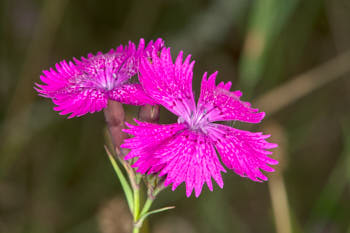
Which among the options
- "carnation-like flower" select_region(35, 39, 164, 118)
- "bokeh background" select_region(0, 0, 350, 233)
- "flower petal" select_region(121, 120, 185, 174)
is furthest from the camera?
"bokeh background" select_region(0, 0, 350, 233)

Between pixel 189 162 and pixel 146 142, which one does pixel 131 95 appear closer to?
pixel 146 142

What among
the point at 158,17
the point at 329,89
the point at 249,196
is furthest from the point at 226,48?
the point at 249,196

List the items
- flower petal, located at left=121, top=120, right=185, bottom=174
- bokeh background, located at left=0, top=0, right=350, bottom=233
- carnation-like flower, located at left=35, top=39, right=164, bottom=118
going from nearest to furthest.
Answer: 1. flower petal, located at left=121, top=120, right=185, bottom=174
2. carnation-like flower, located at left=35, top=39, right=164, bottom=118
3. bokeh background, located at left=0, top=0, right=350, bottom=233

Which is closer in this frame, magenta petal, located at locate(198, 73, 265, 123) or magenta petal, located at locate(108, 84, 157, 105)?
magenta petal, located at locate(108, 84, 157, 105)

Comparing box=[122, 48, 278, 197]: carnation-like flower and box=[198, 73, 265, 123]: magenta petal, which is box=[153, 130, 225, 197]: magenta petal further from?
box=[198, 73, 265, 123]: magenta petal

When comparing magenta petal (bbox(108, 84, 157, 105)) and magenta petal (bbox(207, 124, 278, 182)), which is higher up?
magenta petal (bbox(108, 84, 157, 105))

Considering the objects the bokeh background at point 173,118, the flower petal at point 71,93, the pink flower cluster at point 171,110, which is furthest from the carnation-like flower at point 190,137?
the bokeh background at point 173,118

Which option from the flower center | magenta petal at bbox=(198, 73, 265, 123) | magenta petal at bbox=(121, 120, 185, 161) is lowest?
magenta petal at bbox=(121, 120, 185, 161)

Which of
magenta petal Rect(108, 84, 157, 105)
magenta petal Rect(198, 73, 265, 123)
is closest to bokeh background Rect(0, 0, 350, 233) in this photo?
magenta petal Rect(198, 73, 265, 123)
